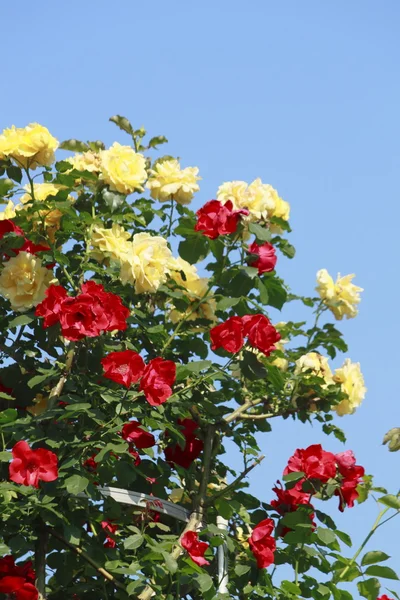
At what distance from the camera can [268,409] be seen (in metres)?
3.37

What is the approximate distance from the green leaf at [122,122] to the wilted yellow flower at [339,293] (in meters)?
0.87

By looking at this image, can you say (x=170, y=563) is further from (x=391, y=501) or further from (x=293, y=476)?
(x=391, y=501)

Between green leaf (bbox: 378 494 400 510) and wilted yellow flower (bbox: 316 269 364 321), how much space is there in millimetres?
890

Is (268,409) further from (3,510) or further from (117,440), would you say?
(3,510)

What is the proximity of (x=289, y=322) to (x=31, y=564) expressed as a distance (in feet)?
4.06

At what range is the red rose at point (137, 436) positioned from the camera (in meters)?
2.81

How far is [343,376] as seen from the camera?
3.35 m

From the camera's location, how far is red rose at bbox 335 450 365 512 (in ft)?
9.65

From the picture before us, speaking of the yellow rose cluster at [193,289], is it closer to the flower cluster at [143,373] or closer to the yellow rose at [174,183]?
the yellow rose at [174,183]

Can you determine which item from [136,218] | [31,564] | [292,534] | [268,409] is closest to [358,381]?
[268,409]

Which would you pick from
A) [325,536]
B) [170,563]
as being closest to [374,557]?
[325,536]

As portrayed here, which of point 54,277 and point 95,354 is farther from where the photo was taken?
point 54,277

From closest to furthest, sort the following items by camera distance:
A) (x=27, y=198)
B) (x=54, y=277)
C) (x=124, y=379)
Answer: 1. (x=124, y=379)
2. (x=54, y=277)
3. (x=27, y=198)

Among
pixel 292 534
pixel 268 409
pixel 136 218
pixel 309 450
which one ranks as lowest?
pixel 292 534
